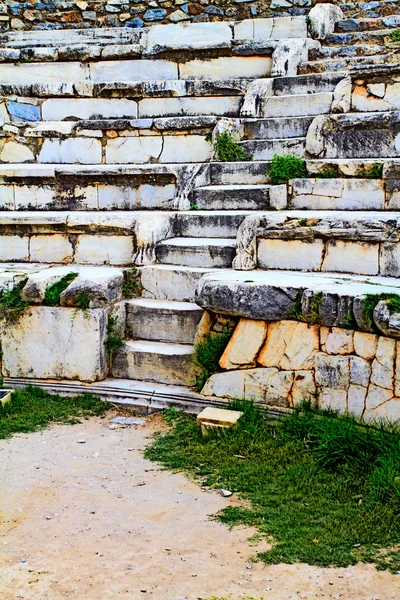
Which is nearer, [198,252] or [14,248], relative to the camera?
[198,252]

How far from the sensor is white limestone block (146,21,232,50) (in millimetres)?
9586

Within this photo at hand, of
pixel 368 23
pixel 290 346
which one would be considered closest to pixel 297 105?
pixel 368 23

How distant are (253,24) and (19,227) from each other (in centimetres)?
489

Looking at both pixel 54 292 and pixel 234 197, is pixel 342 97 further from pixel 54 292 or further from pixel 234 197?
pixel 54 292

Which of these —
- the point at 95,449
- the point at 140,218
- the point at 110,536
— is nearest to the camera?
the point at 110,536

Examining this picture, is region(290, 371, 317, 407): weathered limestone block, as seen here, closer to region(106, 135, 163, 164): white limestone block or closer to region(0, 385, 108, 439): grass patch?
region(0, 385, 108, 439): grass patch

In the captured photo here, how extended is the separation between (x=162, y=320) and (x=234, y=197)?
1635 mm

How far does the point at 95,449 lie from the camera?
15.6 ft

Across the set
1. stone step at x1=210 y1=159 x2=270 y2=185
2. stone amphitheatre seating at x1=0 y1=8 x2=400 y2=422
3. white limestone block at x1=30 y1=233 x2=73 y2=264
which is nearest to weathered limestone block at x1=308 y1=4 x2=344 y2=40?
stone amphitheatre seating at x1=0 y1=8 x2=400 y2=422

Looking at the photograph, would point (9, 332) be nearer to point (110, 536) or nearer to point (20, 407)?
point (20, 407)

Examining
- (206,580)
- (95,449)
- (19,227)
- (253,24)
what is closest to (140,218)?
(19,227)

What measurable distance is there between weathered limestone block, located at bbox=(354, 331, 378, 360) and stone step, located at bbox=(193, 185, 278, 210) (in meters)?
2.23

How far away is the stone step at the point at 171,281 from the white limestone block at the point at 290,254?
1.35 feet

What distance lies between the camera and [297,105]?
7691 mm
